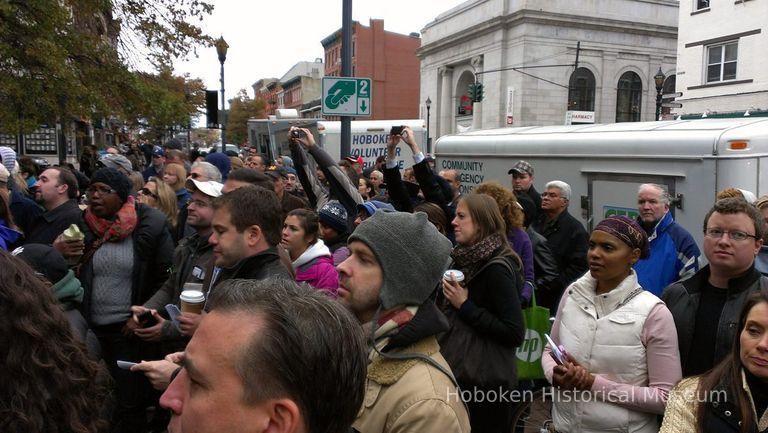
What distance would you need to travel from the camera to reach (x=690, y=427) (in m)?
2.41

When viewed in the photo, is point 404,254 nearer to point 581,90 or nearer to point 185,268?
point 185,268

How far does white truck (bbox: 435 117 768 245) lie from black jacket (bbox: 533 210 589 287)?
148 cm

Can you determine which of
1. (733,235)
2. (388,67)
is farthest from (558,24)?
(733,235)

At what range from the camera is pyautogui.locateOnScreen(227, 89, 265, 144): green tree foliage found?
Answer: 74.0 m

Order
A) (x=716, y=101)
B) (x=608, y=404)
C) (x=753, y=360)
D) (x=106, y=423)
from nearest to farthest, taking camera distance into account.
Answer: (x=106, y=423) → (x=753, y=360) → (x=608, y=404) → (x=716, y=101)

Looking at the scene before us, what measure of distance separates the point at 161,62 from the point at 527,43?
107 feet

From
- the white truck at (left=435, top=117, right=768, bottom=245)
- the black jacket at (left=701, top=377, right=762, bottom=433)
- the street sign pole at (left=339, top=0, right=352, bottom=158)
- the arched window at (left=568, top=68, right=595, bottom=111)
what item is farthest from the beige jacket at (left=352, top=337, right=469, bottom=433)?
the arched window at (left=568, top=68, right=595, bottom=111)

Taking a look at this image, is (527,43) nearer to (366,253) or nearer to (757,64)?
(757,64)

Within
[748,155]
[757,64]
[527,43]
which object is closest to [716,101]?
[757,64]

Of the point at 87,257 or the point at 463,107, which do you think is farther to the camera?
the point at 463,107

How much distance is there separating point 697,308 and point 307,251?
2.52m

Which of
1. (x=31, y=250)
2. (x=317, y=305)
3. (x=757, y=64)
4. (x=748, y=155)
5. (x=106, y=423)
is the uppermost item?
(x=757, y=64)

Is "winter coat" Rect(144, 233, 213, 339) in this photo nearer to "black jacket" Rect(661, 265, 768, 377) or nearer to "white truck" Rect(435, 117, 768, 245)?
"black jacket" Rect(661, 265, 768, 377)

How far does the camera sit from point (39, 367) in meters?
1.71
